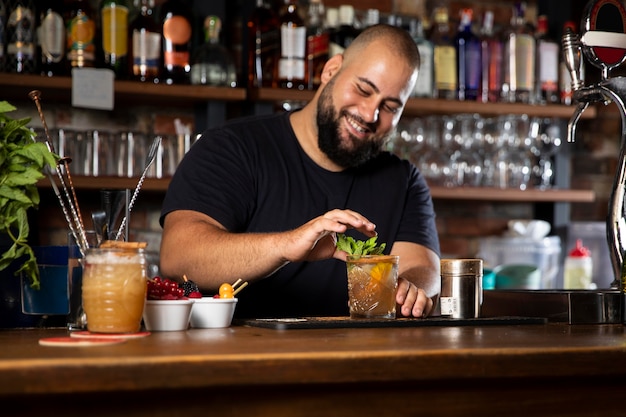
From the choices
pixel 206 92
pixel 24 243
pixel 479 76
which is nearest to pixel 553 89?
→ pixel 479 76

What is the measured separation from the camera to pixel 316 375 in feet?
3.34

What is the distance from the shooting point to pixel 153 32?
2.77m

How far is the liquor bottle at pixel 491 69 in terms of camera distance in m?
3.19

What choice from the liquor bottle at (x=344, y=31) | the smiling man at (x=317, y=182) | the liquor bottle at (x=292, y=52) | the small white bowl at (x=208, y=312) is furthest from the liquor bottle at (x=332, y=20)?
the small white bowl at (x=208, y=312)

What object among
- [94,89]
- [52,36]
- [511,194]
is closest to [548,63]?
[511,194]

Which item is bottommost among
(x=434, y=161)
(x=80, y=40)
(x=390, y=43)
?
(x=434, y=161)

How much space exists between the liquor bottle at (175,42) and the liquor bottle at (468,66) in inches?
38.7

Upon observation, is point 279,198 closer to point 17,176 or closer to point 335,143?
point 335,143

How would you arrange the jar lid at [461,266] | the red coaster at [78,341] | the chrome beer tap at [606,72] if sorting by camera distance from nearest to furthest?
the red coaster at [78,341] → the jar lid at [461,266] → the chrome beer tap at [606,72]

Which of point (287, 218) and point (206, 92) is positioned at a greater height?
point (206, 92)

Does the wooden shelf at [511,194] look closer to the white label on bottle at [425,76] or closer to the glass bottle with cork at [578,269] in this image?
the glass bottle with cork at [578,269]

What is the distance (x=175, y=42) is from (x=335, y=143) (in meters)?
0.87

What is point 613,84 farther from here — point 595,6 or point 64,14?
point 64,14

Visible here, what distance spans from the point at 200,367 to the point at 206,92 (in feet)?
6.34
